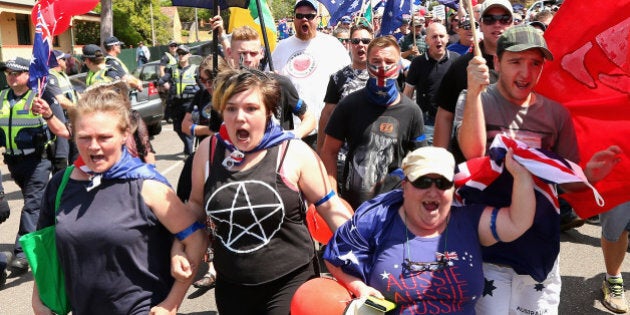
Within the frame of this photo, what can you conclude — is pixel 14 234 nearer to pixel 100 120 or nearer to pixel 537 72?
pixel 100 120

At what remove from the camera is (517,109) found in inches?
116

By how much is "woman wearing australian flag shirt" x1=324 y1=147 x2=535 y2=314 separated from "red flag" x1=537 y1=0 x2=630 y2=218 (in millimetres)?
661

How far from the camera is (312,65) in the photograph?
553 centimetres

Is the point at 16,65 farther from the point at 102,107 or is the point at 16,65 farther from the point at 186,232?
the point at 186,232

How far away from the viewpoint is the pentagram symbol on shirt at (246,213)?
273 cm

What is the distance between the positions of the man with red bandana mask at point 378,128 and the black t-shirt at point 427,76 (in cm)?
216

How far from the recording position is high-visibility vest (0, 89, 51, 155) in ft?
20.9

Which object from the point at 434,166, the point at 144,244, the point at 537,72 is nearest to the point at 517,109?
the point at 537,72

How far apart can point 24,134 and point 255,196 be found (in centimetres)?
458

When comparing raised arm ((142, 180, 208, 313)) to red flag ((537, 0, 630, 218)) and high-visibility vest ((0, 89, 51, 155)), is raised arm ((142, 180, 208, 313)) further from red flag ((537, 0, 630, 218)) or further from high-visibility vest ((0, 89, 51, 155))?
high-visibility vest ((0, 89, 51, 155))

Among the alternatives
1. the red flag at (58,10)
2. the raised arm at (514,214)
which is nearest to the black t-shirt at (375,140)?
the raised arm at (514,214)

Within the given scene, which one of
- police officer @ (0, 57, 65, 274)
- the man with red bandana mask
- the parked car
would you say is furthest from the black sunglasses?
the parked car

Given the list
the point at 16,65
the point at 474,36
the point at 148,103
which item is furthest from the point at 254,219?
the point at 148,103

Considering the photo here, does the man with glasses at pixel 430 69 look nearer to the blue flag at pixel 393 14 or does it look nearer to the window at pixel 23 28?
the blue flag at pixel 393 14
